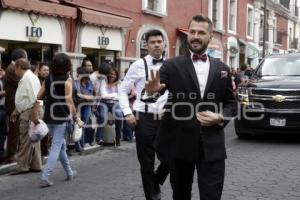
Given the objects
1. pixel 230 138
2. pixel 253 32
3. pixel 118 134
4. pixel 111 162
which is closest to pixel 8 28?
pixel 118 134

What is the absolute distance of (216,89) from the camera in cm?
438

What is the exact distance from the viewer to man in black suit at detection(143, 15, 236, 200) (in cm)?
426

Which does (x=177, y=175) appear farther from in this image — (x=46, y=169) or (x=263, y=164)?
(x=263, y=164)

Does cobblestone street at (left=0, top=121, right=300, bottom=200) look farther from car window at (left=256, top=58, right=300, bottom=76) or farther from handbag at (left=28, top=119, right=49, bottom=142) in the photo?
car window at (left=256, top=58, right=300, bottom=76)

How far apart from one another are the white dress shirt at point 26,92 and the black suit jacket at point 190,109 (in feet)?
12.5

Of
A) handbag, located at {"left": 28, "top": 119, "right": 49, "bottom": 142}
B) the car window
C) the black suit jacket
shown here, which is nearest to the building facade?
A: the car window

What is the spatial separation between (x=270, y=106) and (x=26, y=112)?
18.1 ft

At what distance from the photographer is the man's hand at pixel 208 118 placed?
4164 mm

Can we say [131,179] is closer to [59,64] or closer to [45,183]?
[45,183]

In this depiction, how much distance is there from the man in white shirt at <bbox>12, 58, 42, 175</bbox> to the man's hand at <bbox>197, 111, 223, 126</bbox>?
13.7 ft


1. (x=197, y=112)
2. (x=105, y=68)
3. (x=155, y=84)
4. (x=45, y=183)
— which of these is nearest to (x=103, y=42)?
(x=105, y=68)

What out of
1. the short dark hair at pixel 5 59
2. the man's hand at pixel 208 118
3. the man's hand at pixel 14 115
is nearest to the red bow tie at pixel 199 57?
the man's hand at pixel 208 118

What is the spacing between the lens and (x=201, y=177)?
4.30 m

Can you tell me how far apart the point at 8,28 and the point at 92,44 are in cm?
398
